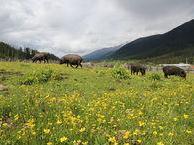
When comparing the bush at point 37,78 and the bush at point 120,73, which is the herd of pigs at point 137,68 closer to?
the bush at point 120,73

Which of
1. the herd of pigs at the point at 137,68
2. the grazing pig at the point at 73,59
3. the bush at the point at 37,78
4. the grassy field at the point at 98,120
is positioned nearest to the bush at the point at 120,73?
the bush at the point at 37,78

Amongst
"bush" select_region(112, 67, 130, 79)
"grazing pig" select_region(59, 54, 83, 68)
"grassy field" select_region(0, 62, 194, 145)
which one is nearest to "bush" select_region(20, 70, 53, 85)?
"grassy field" select_region(0, 62, 194, 145)

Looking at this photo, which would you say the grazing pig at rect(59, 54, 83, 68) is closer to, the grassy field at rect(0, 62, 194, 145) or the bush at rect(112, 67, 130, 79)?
the bush at rect(112, 67, 130, 79)

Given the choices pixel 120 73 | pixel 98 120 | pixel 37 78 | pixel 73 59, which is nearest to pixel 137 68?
pixel 73 59

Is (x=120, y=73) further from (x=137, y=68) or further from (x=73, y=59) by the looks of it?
(x=73, y=59)

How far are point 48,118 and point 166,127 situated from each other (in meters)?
3.42

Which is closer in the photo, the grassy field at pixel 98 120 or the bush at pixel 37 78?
the grassy field at pixel 98 120

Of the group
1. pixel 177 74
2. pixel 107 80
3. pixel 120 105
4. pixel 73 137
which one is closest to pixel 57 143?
pixel 73 137

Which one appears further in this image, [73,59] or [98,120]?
[73,59]

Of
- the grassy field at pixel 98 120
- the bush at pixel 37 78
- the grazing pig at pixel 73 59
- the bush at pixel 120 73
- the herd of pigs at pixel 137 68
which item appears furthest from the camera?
the grazing pig at pixel 73 59

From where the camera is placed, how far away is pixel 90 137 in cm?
848

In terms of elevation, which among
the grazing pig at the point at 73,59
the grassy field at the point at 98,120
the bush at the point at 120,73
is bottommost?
the grassy field at the point at 98,120

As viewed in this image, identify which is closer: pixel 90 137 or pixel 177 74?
pixel 90 137

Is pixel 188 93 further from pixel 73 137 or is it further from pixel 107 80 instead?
pixel 107 80
